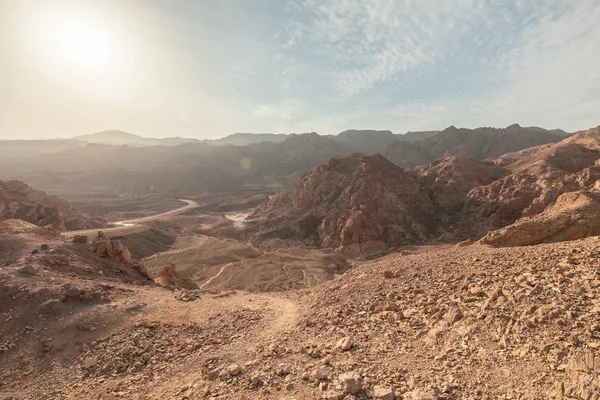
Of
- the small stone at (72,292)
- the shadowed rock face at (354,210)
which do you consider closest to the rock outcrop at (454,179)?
the shadowed rock face at (354,210)

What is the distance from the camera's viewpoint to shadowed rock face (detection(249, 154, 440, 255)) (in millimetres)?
44031

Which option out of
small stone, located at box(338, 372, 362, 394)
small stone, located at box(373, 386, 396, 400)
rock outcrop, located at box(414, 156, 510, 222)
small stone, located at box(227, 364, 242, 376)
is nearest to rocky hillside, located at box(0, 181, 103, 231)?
small stone, located at box(227, 364, 242, 376)

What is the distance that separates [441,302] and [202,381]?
586cm

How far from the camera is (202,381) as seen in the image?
292 inches

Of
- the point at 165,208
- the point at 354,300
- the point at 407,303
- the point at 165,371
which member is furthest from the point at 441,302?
the point at 165,208

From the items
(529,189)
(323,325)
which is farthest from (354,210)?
(323,325)


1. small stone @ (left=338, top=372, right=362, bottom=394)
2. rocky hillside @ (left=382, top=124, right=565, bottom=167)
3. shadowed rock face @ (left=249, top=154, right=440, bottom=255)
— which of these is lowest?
shadowed rock face @ (left=249, top=154, right=440, bottom=255)

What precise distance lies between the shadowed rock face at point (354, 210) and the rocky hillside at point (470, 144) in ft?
227

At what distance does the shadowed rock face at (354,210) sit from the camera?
44031 mm

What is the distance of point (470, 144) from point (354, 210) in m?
93.8

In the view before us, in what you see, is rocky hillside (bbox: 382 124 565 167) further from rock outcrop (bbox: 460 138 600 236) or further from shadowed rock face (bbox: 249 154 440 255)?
shadowed rock face (bbox: 249 154 440 255)

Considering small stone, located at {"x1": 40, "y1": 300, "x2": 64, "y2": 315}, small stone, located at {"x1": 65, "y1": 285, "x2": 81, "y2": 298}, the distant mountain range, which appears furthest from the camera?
the distant mountain range

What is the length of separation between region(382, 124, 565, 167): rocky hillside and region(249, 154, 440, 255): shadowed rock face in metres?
69.3

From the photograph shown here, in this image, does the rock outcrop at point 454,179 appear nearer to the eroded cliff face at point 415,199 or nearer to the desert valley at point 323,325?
the eroded cliff face at point 415,199
